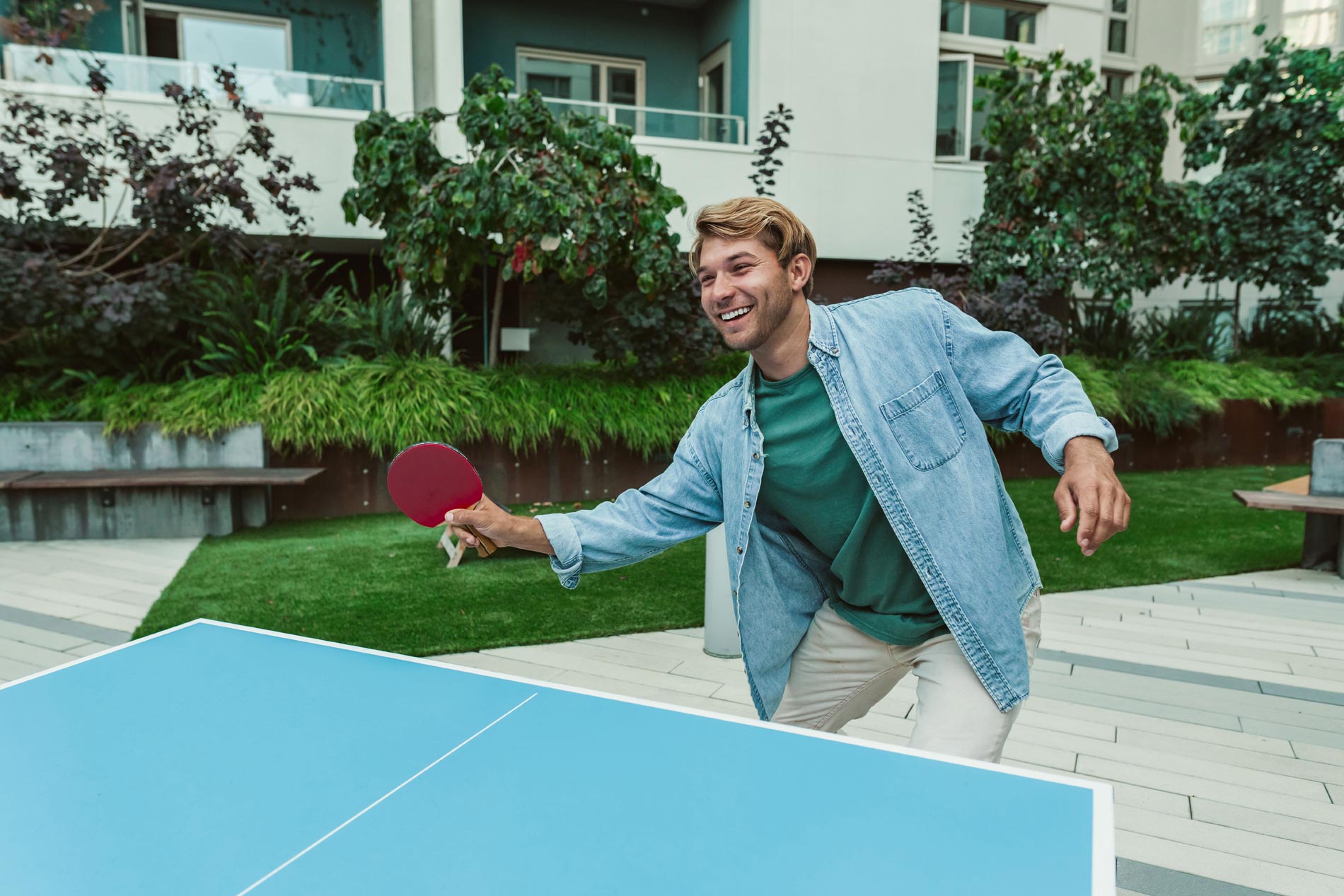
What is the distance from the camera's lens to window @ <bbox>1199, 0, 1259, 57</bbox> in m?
18.0

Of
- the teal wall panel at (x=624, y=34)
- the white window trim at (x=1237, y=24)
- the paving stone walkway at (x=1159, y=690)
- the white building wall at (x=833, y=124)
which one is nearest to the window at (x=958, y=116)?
the white building wall at (x=833, y=124)

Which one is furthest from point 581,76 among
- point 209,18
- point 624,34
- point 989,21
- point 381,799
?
point 381,799

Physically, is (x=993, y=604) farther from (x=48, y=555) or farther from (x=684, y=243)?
(x=684, y=243)

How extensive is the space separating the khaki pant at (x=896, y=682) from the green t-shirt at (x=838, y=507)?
0.06 meters

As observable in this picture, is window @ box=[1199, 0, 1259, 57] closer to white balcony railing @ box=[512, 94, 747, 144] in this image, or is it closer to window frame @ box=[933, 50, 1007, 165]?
window frame @ box=[933, 50, 1007, 165]

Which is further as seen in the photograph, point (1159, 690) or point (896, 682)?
point (1159, 690)

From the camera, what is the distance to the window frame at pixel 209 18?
11.4 m

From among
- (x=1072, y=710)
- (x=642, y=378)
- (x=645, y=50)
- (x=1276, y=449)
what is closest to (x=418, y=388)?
(x=642, y=378)

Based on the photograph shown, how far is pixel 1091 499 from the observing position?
70.2 inches

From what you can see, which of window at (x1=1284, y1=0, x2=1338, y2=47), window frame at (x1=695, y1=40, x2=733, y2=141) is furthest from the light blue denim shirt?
window at (x1=1284, y1=0, x2=1338, y2=47)

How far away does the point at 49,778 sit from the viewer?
→ 1.67 m

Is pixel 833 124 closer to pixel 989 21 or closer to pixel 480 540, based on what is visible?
pixel 989 21

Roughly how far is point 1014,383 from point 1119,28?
18.6 metres

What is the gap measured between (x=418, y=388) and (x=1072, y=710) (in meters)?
5.90
